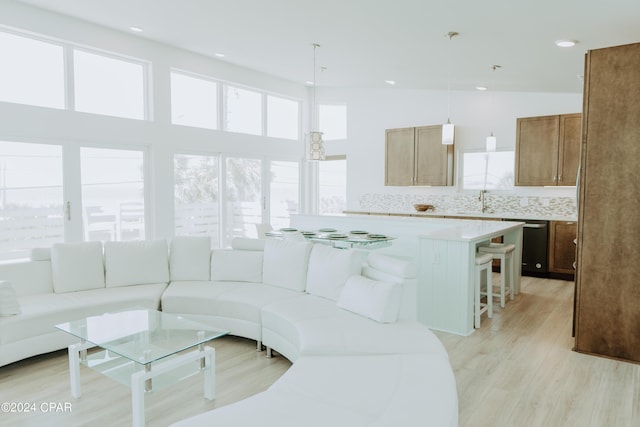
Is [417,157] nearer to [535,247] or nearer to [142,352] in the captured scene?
[535,247]

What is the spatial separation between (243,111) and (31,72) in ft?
11.4

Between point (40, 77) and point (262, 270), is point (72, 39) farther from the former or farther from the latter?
point (262, 270)

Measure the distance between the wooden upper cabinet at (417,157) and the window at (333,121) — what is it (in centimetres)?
123

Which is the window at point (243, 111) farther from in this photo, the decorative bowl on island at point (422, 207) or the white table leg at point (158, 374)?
the white table leg at point (158, 374)

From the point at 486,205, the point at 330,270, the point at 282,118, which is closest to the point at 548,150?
the point at 486,205

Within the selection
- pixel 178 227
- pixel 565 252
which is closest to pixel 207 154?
pixel 178 227

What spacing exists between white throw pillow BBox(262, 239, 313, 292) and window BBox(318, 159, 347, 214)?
515 cm

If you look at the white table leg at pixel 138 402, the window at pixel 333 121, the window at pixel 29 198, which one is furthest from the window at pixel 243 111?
the white table leg at pixel 138 402

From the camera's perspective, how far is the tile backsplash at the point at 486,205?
6.80 m

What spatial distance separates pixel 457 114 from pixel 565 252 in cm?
300

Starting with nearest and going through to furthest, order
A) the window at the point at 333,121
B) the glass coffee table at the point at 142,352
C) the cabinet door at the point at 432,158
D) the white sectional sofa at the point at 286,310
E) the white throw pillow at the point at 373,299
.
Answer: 1. the white sectional sofa at the point at 286,310
2. the glass coffee table at the point at 142,352
3. the white throw pillow at the point at 373,299
4. the cabinet door at the point at 432,158
5. the window at the point at 333,121

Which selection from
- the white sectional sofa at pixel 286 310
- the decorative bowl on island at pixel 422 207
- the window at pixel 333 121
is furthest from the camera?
the window at pixel 333 121

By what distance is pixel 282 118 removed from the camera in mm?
8828

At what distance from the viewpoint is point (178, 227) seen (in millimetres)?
6805
